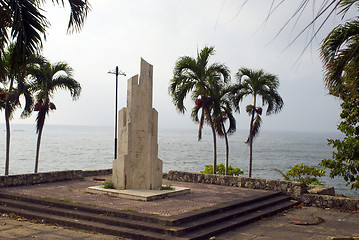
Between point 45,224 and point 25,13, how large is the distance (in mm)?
6312

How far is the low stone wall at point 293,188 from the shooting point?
13.3 m

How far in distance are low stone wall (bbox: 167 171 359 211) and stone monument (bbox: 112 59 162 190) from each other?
3.50 m

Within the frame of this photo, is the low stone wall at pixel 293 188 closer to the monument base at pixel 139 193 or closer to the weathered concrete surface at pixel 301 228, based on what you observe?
the weathered concrete surface at pixel 301 228

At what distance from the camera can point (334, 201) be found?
1336 centimetres

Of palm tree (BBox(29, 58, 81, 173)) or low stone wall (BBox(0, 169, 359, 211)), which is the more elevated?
palm tree (BBox(29, 58, 81, 173))

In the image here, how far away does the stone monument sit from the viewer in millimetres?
13945

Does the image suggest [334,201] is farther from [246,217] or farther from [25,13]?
[25,13]

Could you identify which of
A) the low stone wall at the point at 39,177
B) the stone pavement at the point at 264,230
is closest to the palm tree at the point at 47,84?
the low stone wall at the point at 39,177

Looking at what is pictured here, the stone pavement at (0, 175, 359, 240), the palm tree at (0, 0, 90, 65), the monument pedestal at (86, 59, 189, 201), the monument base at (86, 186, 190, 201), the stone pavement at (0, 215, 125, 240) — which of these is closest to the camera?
the palm tree at (0, 0, 90, 65)

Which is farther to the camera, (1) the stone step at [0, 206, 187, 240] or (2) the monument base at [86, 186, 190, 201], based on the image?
(2) the monument base at [86, 186, 190, 201]

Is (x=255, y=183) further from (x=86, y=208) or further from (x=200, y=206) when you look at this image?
(x=86, y=208)

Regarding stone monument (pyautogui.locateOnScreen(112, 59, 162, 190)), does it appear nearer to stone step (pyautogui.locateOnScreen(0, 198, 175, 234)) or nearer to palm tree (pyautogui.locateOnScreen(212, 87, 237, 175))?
stone step (pyautogui.locateOnScreen(0, 198, 175, 234))

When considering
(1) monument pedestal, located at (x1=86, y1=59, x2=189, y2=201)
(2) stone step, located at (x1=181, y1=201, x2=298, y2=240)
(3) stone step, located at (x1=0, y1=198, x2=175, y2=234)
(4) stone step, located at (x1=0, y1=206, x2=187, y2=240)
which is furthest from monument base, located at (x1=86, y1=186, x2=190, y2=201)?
(2) stone step, located at (x1=181, y1=201, x2=298, y2=240)

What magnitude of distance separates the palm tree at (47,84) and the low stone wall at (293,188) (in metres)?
7.53
